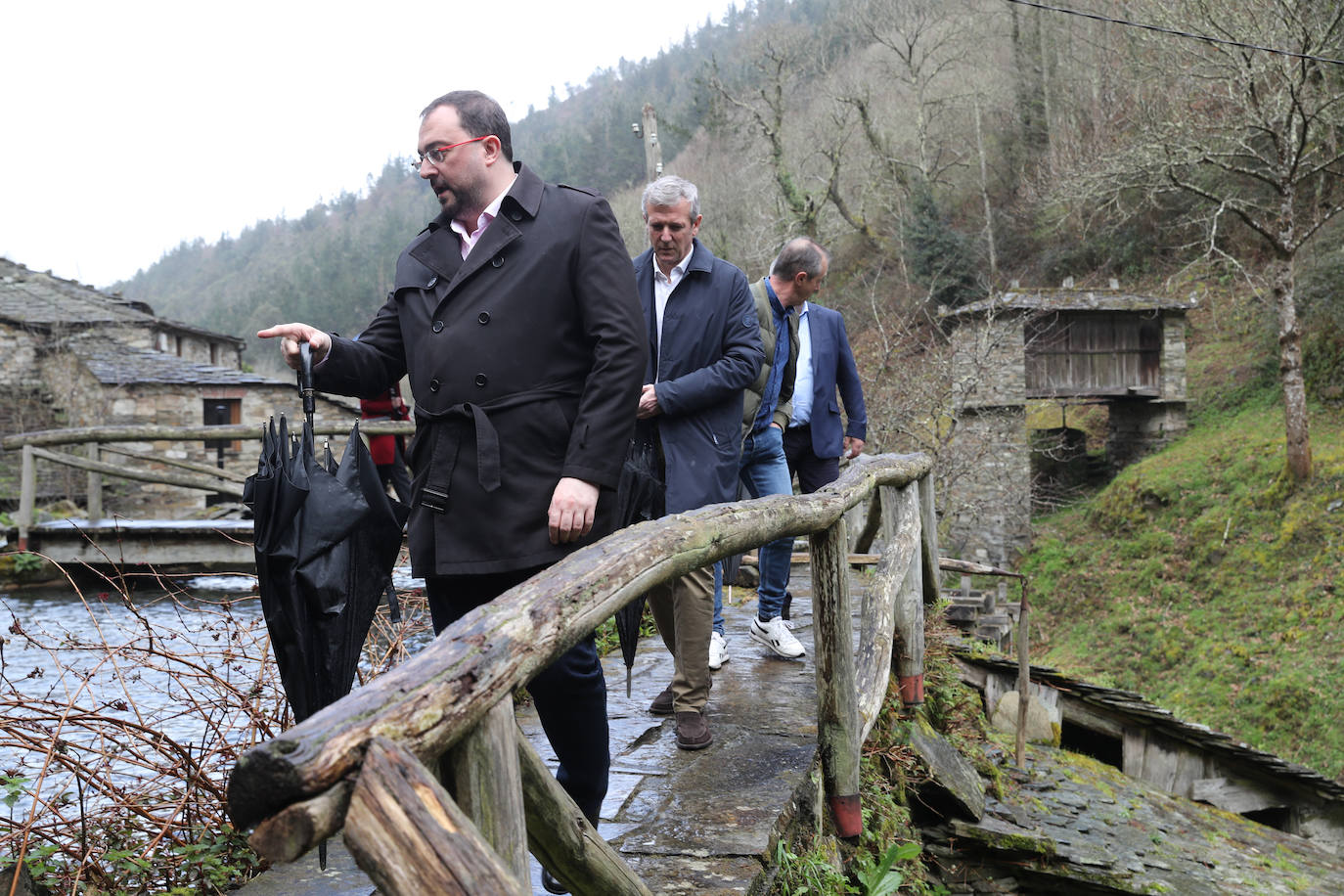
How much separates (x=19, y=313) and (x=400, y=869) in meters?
25.7

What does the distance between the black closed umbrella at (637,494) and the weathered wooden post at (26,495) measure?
8.50 m

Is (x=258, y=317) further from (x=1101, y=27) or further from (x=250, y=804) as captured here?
(x=250, y=804)

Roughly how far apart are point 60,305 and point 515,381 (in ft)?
85.0

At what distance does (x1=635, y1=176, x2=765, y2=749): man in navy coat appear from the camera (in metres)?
3.50

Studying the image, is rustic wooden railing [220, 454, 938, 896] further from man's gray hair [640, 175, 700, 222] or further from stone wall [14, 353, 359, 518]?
stone wall [14, 353, 359, 518]

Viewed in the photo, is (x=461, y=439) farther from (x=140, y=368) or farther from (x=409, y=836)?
(x=140, y=368)

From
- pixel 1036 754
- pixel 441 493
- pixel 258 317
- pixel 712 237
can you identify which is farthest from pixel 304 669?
pixel 258 317

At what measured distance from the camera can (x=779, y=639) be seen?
506 centimetres

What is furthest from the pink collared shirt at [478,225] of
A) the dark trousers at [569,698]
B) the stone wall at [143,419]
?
the stone wall at [143,419]

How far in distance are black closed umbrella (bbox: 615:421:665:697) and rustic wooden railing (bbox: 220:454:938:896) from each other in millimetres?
425

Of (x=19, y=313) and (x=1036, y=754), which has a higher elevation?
(x=19, y=313)

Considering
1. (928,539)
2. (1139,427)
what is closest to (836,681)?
(928,539)

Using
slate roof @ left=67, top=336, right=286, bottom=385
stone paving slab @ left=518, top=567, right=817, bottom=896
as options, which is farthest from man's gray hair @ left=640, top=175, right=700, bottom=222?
slate roof @ left=67, top=336, right=286, bottom=385

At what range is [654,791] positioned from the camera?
10.4ft
